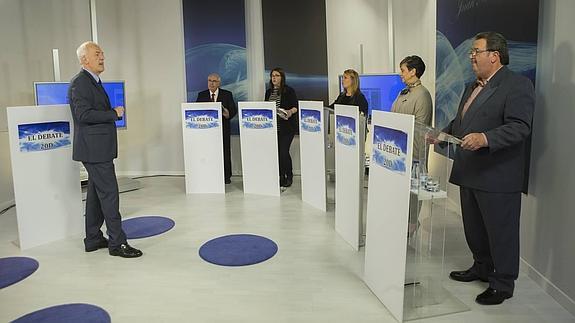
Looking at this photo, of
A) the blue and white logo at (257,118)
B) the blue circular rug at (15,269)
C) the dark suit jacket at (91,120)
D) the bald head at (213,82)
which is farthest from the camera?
the bald head at (213,82)

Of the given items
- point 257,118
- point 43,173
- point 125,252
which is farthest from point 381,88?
point 43,173

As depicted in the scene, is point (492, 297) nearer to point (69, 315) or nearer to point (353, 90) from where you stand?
point (69, 315)

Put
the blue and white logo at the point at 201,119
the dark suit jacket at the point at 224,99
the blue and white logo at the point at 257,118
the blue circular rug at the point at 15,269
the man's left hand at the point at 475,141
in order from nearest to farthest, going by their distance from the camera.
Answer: the man's left hand at the point at 475,141
the blue circular rug at the point at 15,269
the blue and white logo at the point at 257,118
the blue and white logo at the point at 201,119
the dark suit jacket at the point at 224,99

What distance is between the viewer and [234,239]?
4.16 metres

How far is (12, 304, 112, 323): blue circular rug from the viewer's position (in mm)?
2809

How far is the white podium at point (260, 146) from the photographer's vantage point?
5605 millimetres

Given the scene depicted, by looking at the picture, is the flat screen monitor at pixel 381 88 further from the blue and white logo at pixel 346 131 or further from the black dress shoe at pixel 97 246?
the black dress shoe at pixel 97 246

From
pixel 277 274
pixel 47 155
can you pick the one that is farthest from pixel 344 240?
pixel 47 155

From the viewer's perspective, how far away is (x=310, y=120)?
5043mm

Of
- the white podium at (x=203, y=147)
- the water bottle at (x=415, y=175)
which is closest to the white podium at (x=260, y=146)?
the white podium at (x=203, y=147)

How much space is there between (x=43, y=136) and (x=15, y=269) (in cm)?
111

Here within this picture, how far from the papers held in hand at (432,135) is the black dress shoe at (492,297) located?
0.96m

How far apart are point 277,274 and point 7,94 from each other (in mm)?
4198

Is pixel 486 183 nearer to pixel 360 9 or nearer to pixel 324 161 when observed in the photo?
pixel 324 161
